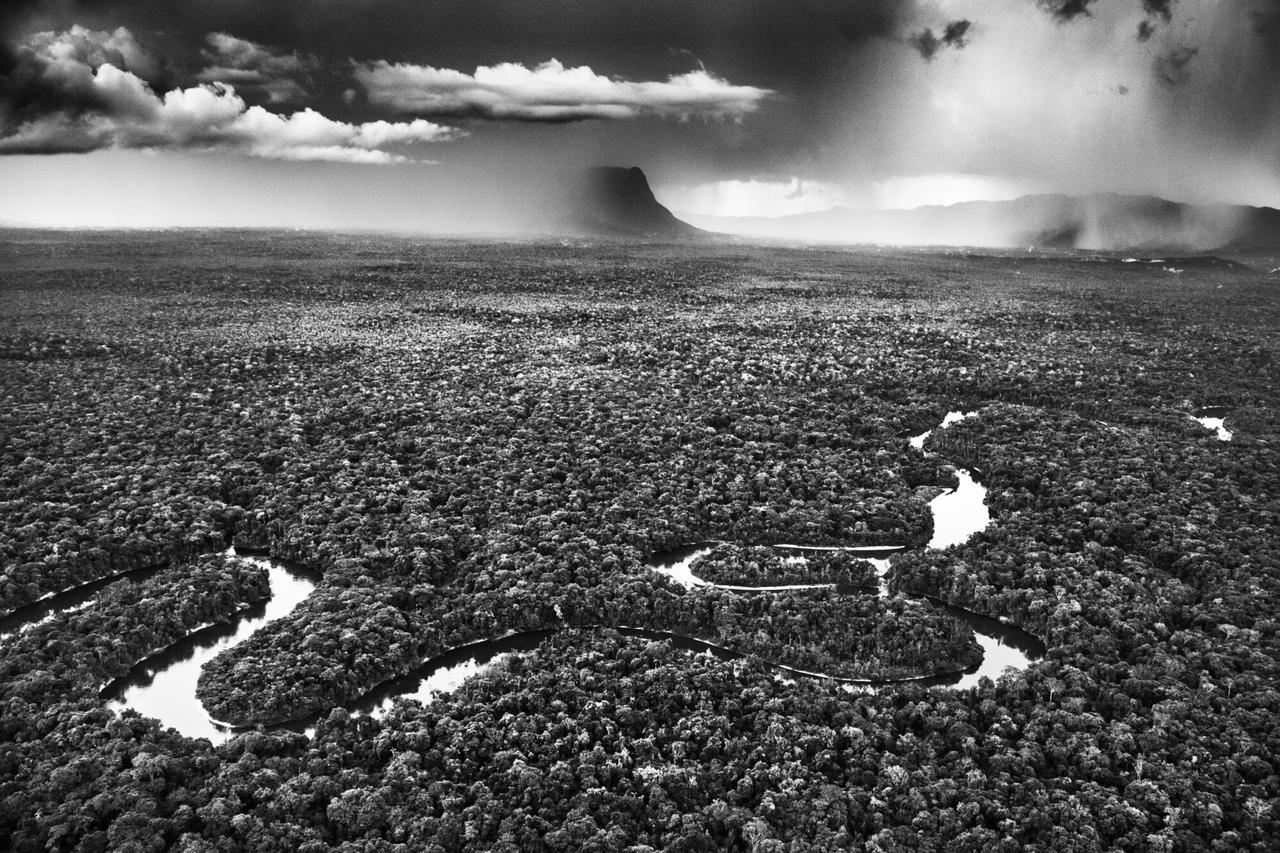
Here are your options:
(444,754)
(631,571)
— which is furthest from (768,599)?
(444,754)

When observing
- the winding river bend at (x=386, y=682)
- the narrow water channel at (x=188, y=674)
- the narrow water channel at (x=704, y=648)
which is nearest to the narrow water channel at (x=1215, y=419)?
the narrow water channel at (x=704, y=648)

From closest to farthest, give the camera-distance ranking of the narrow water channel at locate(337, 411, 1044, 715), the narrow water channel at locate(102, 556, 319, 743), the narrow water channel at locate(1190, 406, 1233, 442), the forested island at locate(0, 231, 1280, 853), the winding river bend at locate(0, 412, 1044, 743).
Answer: the forested island at locate(0, 231, 1280, 853) < the narrow water channel at locate(102, 556, 319, 743) < the winding river bend at locate(0, 412, 1044, 743) < the narrow water channel at locate(337, 411, 1044, 715) < the narrow water channel at locate(1190, 406, 1233, 442)

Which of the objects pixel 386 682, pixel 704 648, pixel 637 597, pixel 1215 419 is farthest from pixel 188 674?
pixel 1215 419

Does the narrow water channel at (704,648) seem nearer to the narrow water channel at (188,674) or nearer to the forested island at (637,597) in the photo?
the forested island at (637,597)

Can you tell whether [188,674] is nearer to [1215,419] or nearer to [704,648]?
[704,648]

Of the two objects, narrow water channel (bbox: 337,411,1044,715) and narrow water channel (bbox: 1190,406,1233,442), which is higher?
narrow water channel (bbox: 1190,406,1233,442)

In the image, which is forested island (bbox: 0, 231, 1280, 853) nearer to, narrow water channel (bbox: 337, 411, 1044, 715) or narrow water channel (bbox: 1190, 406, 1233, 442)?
narrow water channel (bbox: 337, 411, 1044, 715)

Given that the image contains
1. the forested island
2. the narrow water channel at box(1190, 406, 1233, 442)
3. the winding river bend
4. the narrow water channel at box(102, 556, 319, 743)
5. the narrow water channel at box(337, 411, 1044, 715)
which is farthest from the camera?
the narrow water channel at box(1190, 406, 1233, 442)

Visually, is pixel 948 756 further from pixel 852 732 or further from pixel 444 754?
pixel 444 754

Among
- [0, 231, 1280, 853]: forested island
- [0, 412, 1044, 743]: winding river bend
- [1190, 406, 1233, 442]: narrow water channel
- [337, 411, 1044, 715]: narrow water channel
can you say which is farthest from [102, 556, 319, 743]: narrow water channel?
[1190, 406, 1233, 442]: narrow water channel
